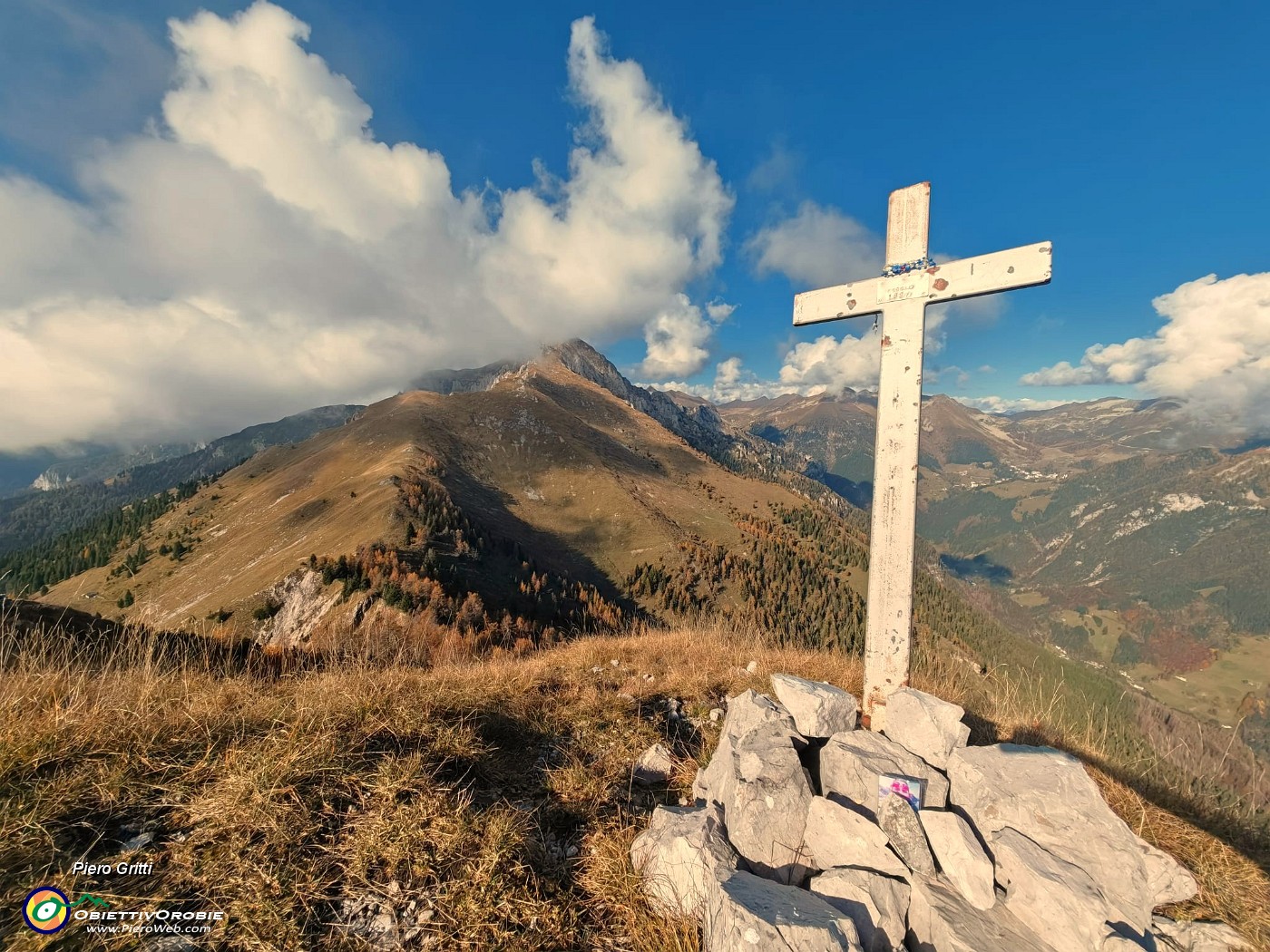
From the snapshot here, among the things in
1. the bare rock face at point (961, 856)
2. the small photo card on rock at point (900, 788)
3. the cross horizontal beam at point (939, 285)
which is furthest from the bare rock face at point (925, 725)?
the cross horizontal beam at point (939, 285)

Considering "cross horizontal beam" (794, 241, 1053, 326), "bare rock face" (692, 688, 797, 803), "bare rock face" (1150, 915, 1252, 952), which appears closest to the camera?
"bare rock face" (1150, 915, 1252, 952)

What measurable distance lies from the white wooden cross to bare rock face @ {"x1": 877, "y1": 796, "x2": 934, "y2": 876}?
6.38ft

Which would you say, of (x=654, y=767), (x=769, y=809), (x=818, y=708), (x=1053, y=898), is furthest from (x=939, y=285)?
(x=654, y=767)

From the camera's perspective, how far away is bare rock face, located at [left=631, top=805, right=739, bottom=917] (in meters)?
3.86

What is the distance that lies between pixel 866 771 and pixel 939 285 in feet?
19.4

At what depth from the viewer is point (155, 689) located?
16.7 ft

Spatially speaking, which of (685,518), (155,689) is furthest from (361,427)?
(155,689)

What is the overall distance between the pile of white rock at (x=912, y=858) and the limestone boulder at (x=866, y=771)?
2cm

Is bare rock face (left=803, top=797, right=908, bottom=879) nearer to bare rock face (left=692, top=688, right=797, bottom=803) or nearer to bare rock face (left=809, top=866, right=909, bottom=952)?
bare rock face (left=809, top=866, right=909, bottom=952)

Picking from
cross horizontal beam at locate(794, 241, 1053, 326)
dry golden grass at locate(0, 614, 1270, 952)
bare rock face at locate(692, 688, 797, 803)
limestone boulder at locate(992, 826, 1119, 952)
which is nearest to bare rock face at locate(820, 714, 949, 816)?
bare rock face at locate(692, 688, 797, 803)

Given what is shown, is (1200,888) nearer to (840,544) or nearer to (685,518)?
(685,518)

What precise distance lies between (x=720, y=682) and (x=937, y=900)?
4496 millimetres

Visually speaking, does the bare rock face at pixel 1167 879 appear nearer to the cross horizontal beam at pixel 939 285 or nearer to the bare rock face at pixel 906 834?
the bare rock face at pixel 906 834

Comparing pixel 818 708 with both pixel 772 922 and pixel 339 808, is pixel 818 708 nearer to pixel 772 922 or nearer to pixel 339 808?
pixel 772 922
